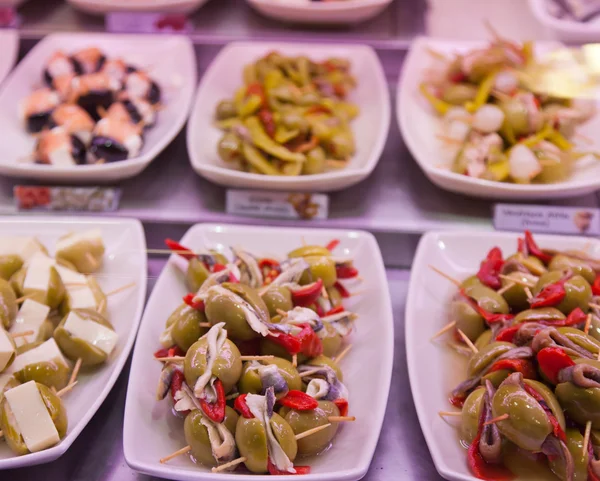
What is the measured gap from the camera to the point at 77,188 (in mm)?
1751

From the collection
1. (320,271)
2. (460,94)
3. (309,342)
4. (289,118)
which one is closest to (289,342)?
(309,342)

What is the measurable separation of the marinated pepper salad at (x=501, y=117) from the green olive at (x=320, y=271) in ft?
1.77

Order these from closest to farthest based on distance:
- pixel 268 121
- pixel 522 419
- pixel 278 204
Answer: pixel 522 419, pixel 278 204, pixel 268 121

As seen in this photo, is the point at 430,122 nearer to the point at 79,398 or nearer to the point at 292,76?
the point at 292,76

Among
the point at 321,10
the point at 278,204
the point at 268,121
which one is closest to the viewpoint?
the point at 278,204

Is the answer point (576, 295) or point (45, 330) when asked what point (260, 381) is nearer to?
point (45, 330)

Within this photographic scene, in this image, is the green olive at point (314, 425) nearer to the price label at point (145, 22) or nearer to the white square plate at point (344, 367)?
the white square plate at point (344, 367)

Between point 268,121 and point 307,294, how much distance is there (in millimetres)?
680

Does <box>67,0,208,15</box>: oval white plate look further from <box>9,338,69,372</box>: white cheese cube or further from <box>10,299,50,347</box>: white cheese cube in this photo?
<box>9,338,69,372</box>: white cheese cube

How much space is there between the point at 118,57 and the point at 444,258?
1427mm

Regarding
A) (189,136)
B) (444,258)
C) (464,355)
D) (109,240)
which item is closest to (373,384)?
(464,355)

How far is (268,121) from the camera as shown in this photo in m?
1.83

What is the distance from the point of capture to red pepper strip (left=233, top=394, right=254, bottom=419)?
1.10m

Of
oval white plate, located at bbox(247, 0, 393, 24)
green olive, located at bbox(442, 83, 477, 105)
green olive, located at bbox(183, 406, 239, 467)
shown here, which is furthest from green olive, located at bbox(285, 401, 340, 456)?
oval white plate, located at bbox(247, 0, 393, 24)
